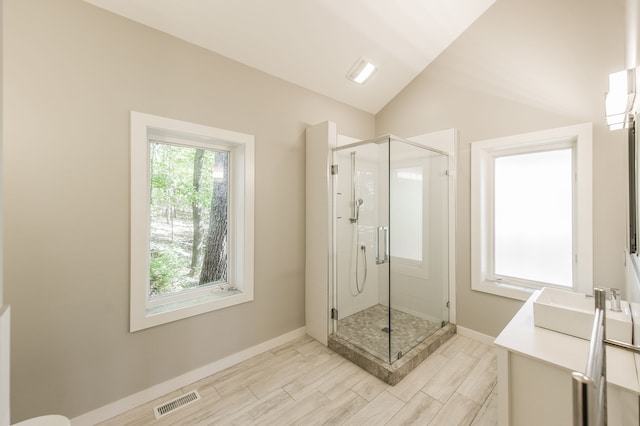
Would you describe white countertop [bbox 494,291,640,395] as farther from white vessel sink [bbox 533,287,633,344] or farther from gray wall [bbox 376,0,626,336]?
gray wall [bbox 376,0,626,336]

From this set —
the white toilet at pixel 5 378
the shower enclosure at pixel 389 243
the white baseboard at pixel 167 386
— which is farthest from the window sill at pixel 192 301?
the shower enclosure at pixel 389 243

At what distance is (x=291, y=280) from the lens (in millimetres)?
2748

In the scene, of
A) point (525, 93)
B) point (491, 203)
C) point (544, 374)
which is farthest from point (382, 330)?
point (525, 93)

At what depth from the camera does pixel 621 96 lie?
1.43 m

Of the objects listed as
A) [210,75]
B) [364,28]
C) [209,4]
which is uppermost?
[364,28]

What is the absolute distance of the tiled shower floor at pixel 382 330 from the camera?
7.73 feet

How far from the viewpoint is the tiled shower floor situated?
2.36 m

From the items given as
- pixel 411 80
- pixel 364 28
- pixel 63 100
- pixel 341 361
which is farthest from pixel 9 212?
pixel 411 80

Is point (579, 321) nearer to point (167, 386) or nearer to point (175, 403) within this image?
point (175, 403)

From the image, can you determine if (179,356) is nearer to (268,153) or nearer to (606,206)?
(268,153)

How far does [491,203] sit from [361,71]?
1.97 metres

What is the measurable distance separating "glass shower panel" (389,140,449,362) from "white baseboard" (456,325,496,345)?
6.8 inches

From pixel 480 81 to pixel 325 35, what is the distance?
1638 mm

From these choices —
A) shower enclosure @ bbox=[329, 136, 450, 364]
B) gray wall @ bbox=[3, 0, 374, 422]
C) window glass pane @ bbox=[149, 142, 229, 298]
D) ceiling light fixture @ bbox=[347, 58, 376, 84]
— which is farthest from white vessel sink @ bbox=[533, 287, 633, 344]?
ceiling light fixture @ bbox=[347, 58, 376, 84]
